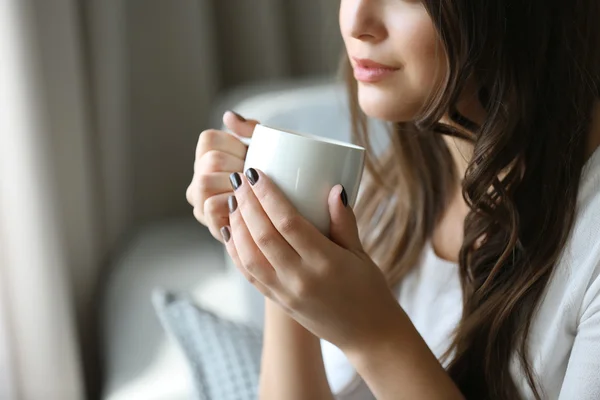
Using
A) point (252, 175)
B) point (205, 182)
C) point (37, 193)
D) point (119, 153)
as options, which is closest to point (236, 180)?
point (252, 175)

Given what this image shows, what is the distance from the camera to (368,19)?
2.38 ft

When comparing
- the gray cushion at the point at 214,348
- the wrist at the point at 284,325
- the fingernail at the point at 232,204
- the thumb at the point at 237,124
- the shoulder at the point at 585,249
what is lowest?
the gray cushion at the point at 214,348

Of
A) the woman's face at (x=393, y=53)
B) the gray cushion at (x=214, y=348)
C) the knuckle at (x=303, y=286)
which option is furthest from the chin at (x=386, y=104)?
the gray cushion at (x=214, y=348)

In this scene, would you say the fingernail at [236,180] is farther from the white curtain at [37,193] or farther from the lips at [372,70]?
the white curtain at [37,193]

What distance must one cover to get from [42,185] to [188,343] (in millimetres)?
309

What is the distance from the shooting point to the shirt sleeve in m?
0.69

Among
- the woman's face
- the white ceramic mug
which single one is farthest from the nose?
the white ceramic mug

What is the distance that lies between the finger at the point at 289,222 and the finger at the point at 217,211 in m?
0.10

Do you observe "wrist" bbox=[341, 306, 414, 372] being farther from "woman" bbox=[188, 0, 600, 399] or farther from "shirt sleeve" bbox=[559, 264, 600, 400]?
"shirt sleeve" bbox=[559, 264, 600, 400]

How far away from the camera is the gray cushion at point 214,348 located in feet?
3.33

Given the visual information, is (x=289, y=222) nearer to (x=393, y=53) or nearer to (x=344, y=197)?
(x=344, y=197)

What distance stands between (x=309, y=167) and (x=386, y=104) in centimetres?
18

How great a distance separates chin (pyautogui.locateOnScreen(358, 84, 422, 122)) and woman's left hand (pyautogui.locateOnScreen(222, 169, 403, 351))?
164 mm

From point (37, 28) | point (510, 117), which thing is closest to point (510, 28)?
point (510, 117)
